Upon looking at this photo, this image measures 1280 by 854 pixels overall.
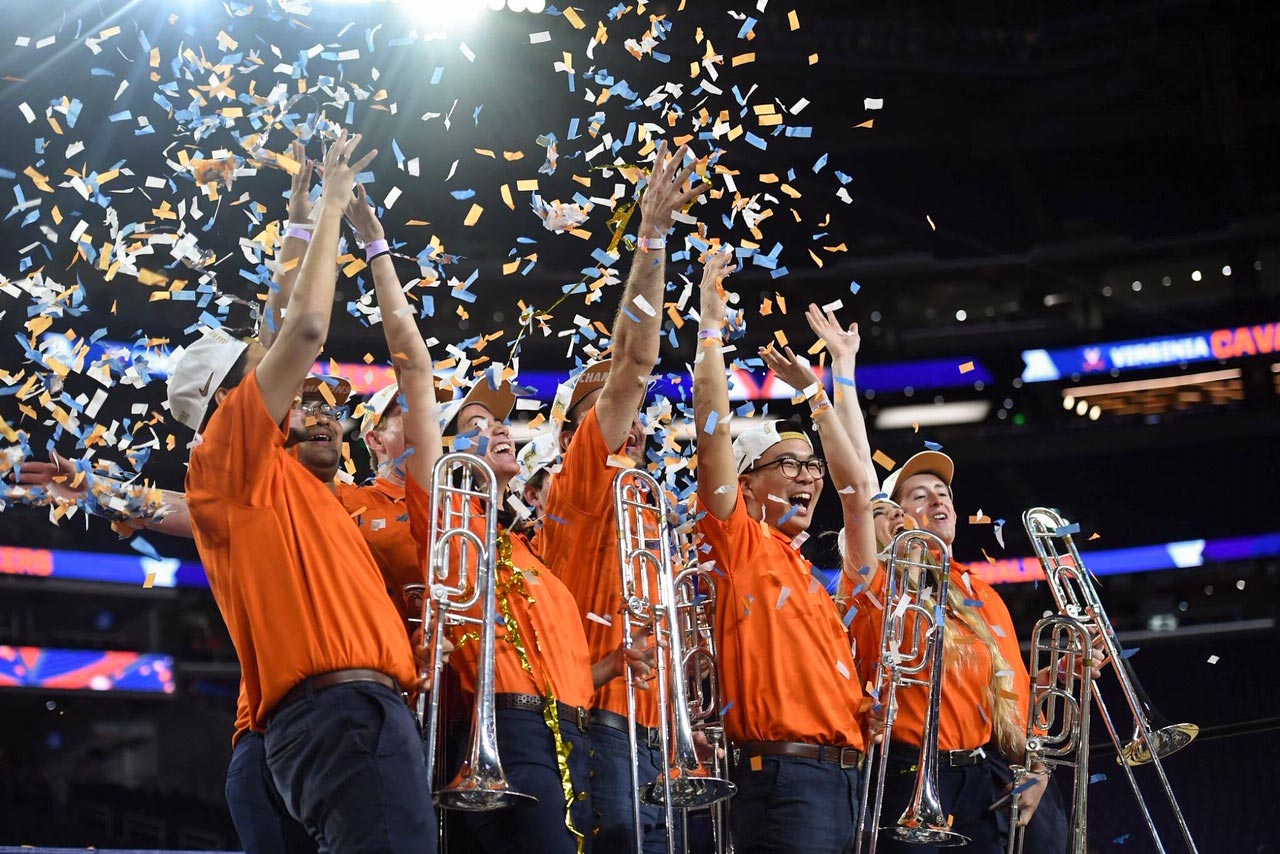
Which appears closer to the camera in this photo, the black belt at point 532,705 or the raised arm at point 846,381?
the black belt at point 532,705

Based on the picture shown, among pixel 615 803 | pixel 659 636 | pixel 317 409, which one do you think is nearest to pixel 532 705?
pixel 615 803

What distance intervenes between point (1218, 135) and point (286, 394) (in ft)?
30.2

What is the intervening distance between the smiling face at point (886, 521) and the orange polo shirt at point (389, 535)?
1.80 meters

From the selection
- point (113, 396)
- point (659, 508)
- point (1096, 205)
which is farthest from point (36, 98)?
point (1096, 205)

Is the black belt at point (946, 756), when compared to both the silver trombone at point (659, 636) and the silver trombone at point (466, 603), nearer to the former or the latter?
Result: the silver trombone at point (659, 636)

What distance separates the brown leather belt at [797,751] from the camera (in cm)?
360

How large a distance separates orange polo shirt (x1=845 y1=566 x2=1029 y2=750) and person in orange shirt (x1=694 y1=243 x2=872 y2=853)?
0.64 feet

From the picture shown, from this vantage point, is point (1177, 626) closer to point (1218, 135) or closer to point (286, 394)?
point (1218, 135)

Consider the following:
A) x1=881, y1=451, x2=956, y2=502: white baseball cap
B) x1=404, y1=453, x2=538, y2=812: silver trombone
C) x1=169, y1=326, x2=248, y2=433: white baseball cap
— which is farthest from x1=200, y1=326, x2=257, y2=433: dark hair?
x1=881, y1=451, x2=956, y2=502: white baseball cap

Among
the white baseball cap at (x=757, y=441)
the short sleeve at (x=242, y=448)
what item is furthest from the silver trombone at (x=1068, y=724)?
the short sleeve at (x=242, y=448)

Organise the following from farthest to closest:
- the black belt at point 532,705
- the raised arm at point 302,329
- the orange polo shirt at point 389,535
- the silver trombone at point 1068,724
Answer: the silver trombone at point 1068,724, the orange polo shirt at point 389,535, the black belt at point 532,705, the raised arm at point 302,329

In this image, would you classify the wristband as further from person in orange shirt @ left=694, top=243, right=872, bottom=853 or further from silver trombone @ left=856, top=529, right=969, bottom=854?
silver trombone @ left=856, top=529, right=969, bottom=854

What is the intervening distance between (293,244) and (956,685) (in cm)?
234

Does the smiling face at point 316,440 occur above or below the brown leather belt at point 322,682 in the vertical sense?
above
